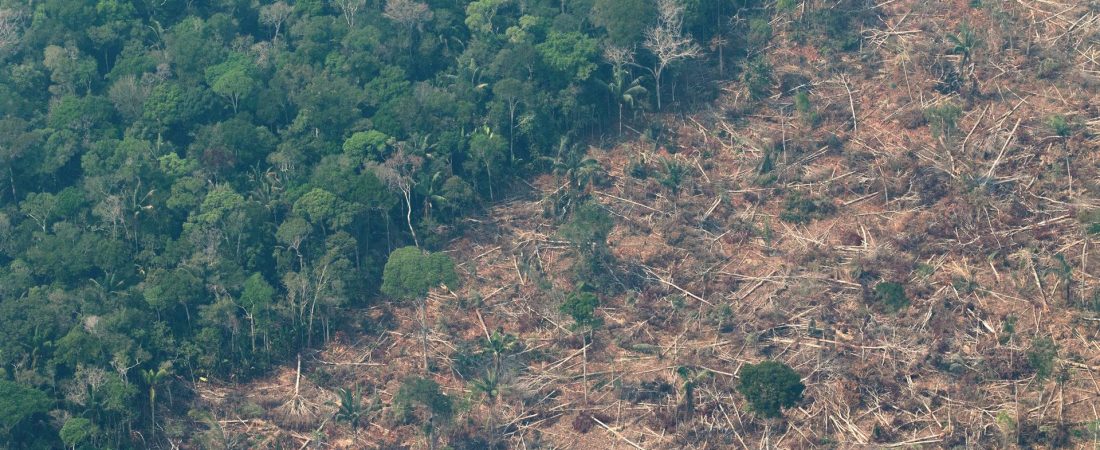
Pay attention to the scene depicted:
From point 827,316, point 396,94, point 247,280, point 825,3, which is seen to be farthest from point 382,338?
point 825,3

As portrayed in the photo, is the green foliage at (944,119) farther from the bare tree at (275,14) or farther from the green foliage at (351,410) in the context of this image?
the bare tree at (275,14)

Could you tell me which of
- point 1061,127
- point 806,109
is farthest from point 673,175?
point 1061,127

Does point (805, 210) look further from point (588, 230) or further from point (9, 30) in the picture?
point (9, 30)

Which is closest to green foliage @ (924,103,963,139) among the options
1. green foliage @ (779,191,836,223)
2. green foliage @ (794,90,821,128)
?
green foliage @ (794,90,821,128)

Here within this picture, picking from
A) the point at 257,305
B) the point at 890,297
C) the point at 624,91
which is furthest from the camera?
the point at 624,91

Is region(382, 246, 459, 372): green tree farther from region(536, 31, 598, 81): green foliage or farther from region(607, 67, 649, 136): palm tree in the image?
region(607, 67, 649, 136): palm tree

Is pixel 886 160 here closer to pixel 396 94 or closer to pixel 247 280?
pixel 396 94
